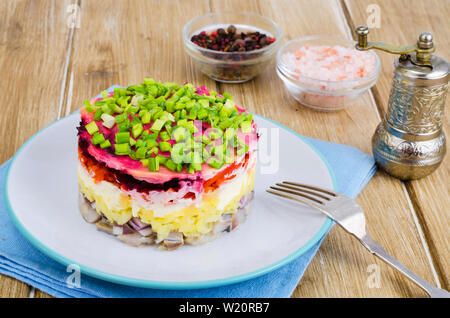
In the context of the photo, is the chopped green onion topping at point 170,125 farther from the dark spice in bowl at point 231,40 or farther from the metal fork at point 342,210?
the dark spice in bowl at point 231,40

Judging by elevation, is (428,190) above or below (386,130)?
below

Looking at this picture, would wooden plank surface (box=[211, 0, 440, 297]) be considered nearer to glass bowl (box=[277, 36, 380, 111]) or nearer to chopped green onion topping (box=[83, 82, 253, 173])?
glass bowl (box=[277, 36, 380, 111])

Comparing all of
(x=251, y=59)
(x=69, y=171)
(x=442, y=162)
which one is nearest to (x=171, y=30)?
(x=251, y=59)

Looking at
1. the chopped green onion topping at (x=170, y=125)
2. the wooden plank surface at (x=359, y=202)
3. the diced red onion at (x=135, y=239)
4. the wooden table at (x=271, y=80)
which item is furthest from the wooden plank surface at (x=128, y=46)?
the diced red onion at (x=135, y=239)

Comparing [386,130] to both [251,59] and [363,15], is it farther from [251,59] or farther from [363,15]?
[363,15]

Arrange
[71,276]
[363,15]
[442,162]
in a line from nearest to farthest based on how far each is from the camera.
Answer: [71,276] < [442,162] < [363,15]

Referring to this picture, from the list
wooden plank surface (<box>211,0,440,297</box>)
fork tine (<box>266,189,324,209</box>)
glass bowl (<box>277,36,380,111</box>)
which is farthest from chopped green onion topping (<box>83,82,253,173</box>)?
glass bowl (<box>277,36,380,111</box>)

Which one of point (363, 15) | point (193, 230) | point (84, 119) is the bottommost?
point (363, 15)
